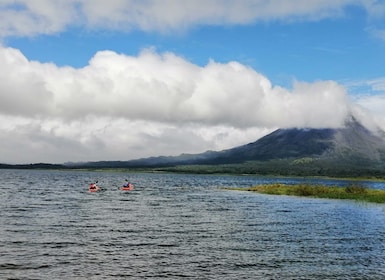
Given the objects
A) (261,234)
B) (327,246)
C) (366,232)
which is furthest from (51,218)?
(366,232)

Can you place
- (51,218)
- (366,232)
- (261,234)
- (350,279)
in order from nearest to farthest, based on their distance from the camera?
1. (350,279)
2. (261,234)
3. (366,232)
4. (51,218)

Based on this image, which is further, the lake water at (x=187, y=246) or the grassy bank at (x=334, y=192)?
the grassy bank at (x=334, y=192)

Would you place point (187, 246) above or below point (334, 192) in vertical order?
below

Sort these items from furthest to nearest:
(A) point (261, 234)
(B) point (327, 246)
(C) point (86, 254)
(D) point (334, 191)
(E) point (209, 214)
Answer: (D) point (334, 191)
(E) point (209, 214)
(A) point (261, 234)
(B) point (327, 246)
(C) point (86, 254)

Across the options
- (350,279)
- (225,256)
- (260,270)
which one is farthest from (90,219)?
(350,279)

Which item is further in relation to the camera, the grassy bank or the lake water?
the grassy bank

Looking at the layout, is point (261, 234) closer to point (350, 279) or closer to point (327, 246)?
point (327, 246)

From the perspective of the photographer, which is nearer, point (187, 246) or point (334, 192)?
point (187, 246)

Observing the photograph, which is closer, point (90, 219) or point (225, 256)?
point (225, 256)

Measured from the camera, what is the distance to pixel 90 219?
5403 centimetres

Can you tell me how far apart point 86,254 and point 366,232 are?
1164 inches

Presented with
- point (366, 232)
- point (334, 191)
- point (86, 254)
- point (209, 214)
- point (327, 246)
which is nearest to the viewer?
point (86, 254)

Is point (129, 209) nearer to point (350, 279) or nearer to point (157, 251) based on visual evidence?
point (157, 251)

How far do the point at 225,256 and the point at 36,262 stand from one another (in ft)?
43.3
